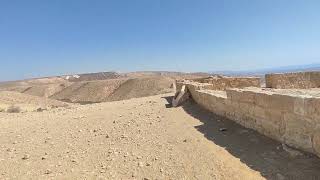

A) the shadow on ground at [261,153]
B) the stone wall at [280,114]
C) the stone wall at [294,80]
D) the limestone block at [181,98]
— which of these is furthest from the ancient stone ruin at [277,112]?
the stone wall at [294,80]

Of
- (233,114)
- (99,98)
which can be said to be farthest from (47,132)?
(99,98)

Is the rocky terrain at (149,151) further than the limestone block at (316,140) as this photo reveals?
Yes

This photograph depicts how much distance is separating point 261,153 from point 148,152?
2365 mm

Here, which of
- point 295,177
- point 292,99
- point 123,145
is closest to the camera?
point 295,177

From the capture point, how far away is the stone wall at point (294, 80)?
14.8m

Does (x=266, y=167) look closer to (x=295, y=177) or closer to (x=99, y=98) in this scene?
(x=295, y=177)

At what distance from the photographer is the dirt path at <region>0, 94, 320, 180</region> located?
6.11 metres

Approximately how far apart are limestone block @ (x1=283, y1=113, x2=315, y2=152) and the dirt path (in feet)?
0.85

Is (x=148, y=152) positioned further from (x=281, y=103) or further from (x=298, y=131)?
(x=298, y=131)

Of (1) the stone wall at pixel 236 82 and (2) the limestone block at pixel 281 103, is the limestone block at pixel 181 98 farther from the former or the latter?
(2) the limestone block at pixel 281 103

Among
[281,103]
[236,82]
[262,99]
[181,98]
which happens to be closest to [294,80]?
[236,82]

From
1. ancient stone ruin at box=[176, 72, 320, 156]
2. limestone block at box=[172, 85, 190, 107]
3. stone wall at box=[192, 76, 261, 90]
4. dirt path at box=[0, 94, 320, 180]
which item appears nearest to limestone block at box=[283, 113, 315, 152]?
ancient stone ruin at box=[176, 72, 320, 156]

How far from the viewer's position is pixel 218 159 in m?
6.57

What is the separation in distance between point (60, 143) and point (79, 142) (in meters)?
0.51
